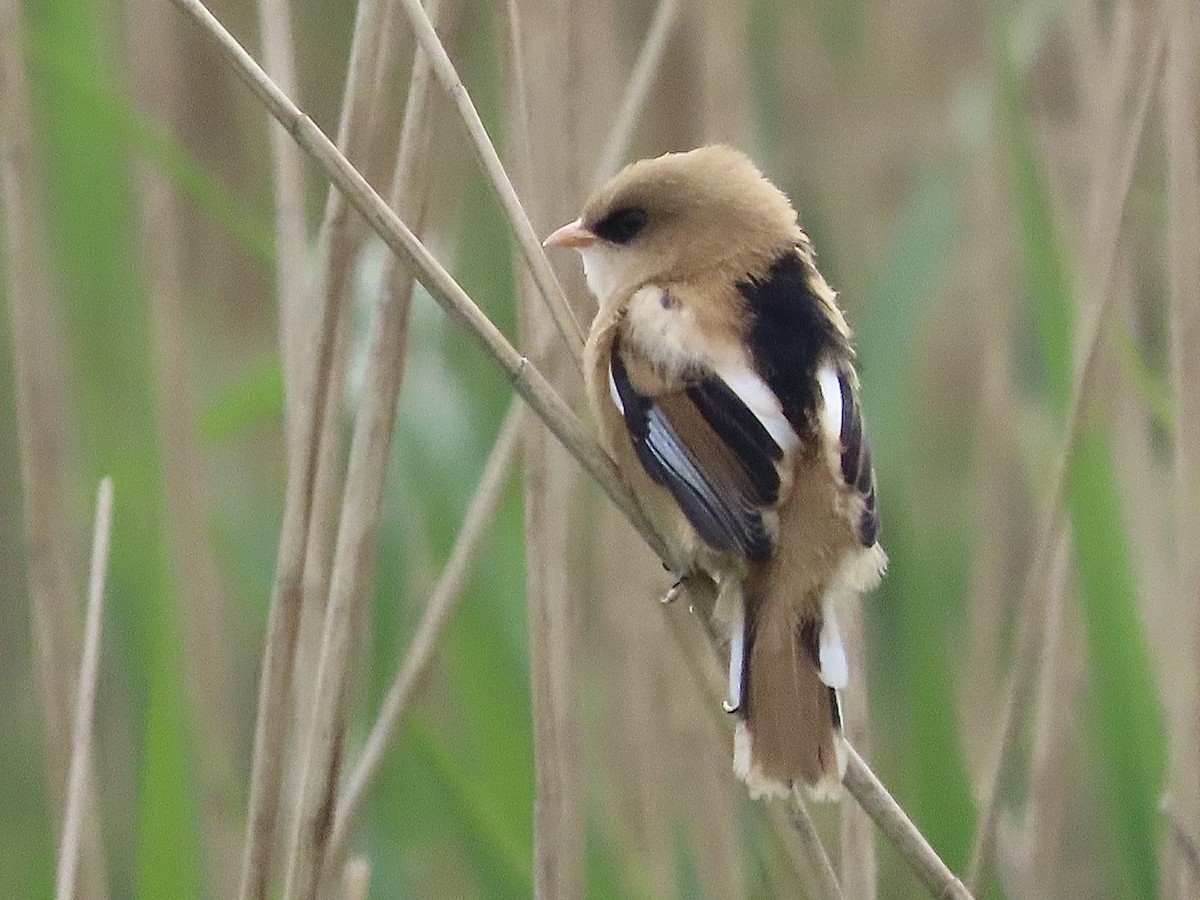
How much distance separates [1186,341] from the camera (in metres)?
1.97

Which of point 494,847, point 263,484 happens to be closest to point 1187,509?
point 494,847

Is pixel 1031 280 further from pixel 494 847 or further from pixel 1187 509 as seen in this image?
pixel 494 847

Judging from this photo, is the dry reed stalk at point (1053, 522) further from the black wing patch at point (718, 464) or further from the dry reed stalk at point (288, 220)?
the dry reed stalk at point (288, 220)

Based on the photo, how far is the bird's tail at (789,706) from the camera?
5.41ft

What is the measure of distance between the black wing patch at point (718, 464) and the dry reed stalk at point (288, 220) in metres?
0.42

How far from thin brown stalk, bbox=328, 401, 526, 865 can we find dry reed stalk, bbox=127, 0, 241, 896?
1.52ft

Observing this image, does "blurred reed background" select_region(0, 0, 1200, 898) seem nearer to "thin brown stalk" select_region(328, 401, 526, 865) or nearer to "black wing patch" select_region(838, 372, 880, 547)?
"thin brown stalk" select_region(328, 401, 526, 865)

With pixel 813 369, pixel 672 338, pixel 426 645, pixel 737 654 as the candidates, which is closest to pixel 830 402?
pixel 813 369

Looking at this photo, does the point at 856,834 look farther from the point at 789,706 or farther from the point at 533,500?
the point at 533,500

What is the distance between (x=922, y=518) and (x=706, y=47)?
940 mm

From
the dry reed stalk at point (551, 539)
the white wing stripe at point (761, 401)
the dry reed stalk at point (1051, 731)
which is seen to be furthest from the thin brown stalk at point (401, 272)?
the dry reed stalk at point (1051, 731)

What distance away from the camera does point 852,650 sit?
1967mm

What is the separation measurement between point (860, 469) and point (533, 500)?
1.22ft

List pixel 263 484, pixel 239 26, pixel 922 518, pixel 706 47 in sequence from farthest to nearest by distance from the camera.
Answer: pixel 239 26, pixel 263 484, pixel 922 518, pixel 706 47
